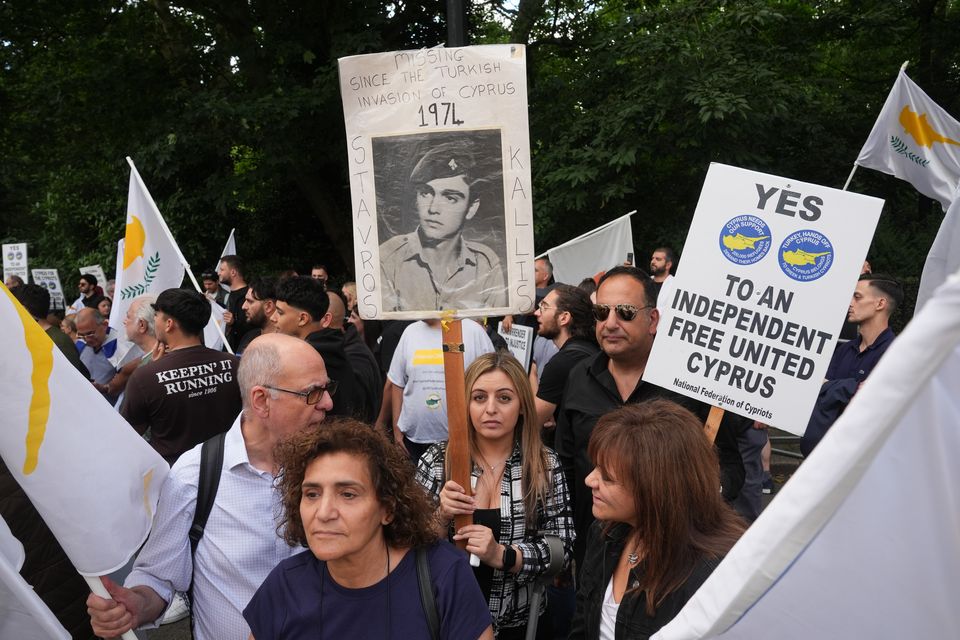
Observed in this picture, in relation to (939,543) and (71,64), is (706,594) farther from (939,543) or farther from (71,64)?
(71,64)

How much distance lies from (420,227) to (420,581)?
4.46 feet

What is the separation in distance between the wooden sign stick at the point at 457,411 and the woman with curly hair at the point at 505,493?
4cm

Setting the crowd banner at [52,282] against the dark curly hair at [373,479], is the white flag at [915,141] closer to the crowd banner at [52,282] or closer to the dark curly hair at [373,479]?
the dark curly hair at [373,479]

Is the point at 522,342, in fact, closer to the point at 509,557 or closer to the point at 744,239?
the point at 744,239

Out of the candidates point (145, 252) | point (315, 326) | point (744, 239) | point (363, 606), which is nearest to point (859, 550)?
point (363, 606)

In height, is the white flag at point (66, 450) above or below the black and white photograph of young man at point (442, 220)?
below

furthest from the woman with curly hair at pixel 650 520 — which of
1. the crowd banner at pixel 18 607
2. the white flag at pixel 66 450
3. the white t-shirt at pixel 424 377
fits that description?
the white t-shirt at pixel 424 377

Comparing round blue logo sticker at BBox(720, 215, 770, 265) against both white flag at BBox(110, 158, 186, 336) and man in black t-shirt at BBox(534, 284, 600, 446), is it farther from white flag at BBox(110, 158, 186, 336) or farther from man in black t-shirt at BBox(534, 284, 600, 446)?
white flag at BBox(110, 158, 186, 336)

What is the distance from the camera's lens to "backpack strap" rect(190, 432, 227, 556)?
268 cm

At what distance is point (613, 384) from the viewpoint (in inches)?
149

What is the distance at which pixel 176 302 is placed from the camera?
445 cm

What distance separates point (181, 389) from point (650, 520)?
2619 mm

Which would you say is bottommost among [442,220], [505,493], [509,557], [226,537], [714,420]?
[509,557]

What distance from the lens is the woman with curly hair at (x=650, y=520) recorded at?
2.38 m
